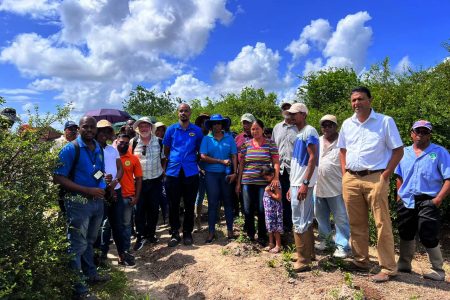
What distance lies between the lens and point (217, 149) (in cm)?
551

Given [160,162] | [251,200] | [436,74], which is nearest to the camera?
[251,200]

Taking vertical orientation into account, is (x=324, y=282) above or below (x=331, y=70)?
below

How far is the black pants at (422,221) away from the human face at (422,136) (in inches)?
25.7

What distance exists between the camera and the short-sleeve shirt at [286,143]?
5613 millimetres

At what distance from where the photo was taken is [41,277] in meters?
3.20

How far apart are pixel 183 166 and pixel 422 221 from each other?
10.9ft

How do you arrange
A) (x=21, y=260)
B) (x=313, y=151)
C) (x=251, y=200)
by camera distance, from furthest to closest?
(x=251, y=200) < (x=313, y=151) < (x=21, y=260)

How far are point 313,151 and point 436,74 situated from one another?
6948 millimetres

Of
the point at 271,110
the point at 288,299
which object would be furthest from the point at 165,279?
the point at 271,110

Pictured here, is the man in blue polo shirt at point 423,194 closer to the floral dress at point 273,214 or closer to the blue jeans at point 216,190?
the floral dress at point 273,214

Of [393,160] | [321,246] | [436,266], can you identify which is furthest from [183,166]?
[436,266]

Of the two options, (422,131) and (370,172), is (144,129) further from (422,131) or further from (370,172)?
(422,131)

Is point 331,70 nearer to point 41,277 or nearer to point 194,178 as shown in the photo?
point 194,178

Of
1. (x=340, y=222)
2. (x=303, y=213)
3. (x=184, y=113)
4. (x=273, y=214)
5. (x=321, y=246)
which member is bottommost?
(x=321, y=246)
